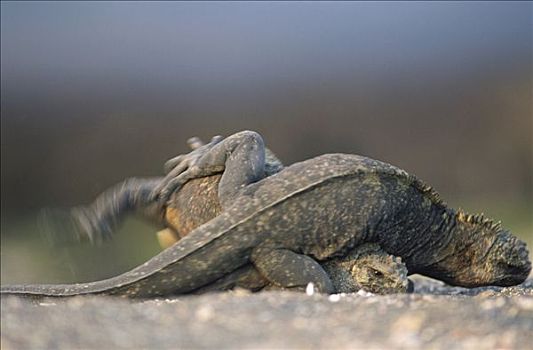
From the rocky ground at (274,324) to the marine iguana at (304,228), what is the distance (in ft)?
2.53

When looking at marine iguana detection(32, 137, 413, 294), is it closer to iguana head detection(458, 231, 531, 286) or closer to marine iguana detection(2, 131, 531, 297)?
marine iguana detection(2, 131, 531, 297)

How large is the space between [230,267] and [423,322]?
1369 mm

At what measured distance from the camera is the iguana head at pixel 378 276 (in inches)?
161

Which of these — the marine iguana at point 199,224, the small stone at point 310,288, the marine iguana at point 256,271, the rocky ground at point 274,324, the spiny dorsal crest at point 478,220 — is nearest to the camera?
the rocky ground at point 274,324

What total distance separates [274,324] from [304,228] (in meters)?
1.35

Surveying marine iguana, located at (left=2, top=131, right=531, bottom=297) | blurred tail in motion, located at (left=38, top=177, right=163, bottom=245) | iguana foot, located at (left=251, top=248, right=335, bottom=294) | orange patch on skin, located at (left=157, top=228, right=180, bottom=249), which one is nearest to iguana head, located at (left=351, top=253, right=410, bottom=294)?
marine iguana, located at (left=2, top=131, right=531, bottom=297)

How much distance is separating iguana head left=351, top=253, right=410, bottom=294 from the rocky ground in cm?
102

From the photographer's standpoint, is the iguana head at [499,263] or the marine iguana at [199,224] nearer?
the marine iguana at [199,224]

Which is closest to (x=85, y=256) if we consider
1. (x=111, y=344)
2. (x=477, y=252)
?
(x=477, y=252)

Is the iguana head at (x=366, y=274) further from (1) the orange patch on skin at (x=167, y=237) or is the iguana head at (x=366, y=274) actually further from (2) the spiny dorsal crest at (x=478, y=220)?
(1) the orange patch on skin at (x=167, y=237)

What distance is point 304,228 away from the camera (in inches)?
154

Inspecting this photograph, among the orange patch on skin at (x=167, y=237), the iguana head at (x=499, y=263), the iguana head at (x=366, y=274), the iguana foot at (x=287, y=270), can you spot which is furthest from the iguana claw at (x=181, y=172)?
the iguana head at (x=499, y=263)

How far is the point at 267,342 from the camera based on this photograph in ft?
7.70

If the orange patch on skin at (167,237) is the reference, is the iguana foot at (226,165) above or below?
above
